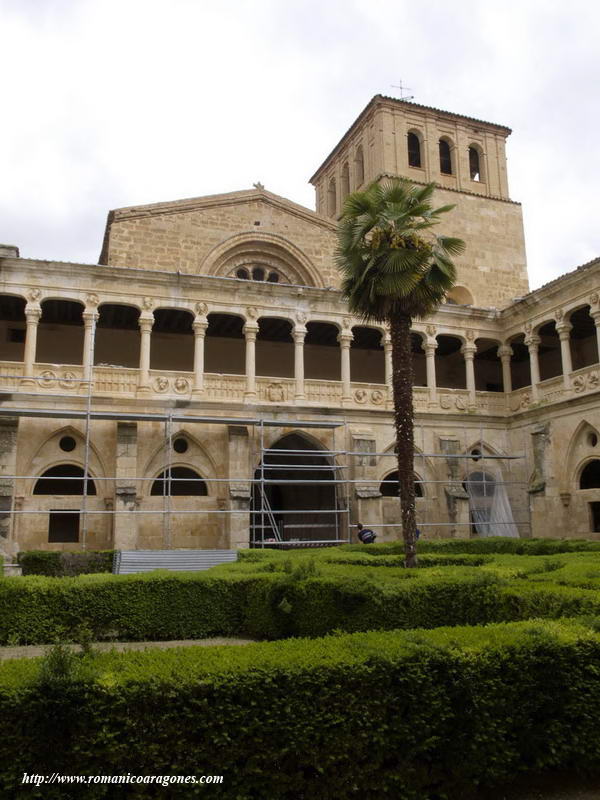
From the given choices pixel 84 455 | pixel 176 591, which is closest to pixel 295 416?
pixel 84 455

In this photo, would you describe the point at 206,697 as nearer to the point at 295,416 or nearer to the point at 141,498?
the point at 141,498

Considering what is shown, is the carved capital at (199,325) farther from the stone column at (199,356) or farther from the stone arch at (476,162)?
the stone arch at (476,162)

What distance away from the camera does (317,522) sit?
25062 mm

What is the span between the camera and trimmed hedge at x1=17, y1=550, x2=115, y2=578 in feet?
51.2

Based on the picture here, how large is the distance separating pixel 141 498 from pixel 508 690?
52.9 feet

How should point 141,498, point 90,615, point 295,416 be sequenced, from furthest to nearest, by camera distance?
point 295,416 → point 141,498 → point 90,615

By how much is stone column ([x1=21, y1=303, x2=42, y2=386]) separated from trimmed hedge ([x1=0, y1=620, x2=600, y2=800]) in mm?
16448

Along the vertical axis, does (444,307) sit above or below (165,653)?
above

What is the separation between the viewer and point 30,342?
2030cm

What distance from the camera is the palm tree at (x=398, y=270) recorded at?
43.8 feet

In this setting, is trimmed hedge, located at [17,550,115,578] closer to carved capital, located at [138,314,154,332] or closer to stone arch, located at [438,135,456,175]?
carved capital, located at [138,314,154,332]

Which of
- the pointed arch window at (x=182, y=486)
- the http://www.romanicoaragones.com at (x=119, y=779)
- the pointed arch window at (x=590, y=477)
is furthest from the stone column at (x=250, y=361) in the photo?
the http://www.romanicoaragones.com at (x=119, y=779)

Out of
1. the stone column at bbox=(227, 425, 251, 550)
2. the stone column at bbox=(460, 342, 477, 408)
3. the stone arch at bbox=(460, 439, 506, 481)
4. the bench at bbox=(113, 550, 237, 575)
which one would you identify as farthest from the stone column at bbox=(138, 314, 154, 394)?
the stone column at bbox=(460, 342, 477, 408)

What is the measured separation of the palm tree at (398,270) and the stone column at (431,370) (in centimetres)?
1023
